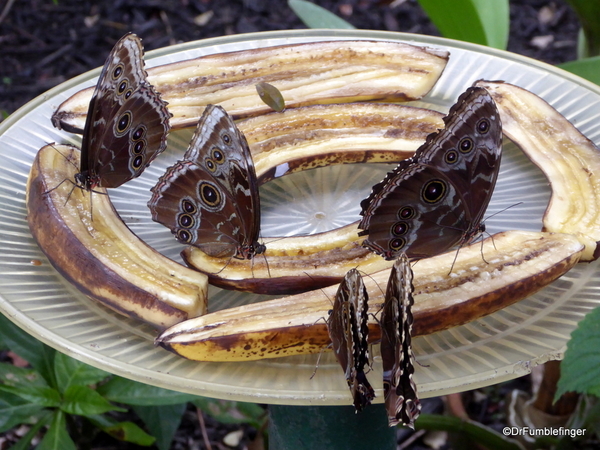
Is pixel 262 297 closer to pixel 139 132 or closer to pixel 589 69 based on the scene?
pixel 139 132

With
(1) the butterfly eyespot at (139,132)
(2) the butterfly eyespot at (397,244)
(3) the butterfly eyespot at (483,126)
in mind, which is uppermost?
(1) the butterfly eyespot at (139,132)

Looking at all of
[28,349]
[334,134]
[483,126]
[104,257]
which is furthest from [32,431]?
[483,126]

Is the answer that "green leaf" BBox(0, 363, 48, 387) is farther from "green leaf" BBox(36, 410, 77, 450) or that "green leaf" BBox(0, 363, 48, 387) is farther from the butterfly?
the butterfly

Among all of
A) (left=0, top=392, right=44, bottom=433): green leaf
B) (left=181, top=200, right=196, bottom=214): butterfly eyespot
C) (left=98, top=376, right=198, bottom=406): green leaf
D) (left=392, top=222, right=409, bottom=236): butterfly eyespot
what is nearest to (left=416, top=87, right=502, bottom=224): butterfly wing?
(left=392, top=222, right=409, bottom=236): butterfly eyespot

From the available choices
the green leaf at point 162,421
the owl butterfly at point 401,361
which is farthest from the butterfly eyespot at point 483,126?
the green leaf at point 162,421

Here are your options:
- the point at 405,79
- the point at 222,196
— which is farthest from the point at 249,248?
the point at 405,79

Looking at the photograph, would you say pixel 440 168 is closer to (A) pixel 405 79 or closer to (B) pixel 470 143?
(B) pixel 470 143

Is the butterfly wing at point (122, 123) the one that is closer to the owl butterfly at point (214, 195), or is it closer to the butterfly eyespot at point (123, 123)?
the butterfly eyespot at point (123, 123)
